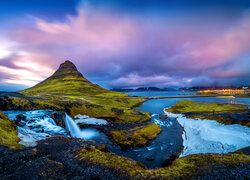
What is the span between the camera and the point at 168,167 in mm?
11156

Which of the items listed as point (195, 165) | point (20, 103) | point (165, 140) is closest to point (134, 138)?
point (165, 140)

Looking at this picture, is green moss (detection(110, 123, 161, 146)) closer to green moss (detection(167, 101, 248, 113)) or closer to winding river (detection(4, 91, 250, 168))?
winding river (detection(4, 91, 250, 168))

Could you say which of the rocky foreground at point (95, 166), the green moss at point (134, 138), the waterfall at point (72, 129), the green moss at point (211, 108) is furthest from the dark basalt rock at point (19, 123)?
the green moss at point (211, 108)

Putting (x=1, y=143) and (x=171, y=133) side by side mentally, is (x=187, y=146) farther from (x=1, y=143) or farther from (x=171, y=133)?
(x=1, y=143)

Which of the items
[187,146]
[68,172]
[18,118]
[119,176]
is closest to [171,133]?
[187,146]

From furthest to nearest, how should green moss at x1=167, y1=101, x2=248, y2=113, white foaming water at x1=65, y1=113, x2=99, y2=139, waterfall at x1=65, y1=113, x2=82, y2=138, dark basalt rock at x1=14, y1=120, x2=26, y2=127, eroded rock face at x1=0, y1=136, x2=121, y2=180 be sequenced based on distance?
1. green moss at x1=167, y1=101, x2=248, y2=113
2. white foaming water at x1=65, y1=113, x2=99, y2=139
3. waterfall at x1=65, y1=113, x2=82, y2=138
4. dark basalt rock at x1=14, y1=120, x2=26, y2=127
5. eroded rock face at x1=0, y1=136, x2=121, y2=180

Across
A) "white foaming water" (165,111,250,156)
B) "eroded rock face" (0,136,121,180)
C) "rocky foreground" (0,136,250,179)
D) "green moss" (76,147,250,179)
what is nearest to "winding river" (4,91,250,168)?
"white foaming water" (165,111,250,156)

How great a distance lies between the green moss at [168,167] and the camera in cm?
968

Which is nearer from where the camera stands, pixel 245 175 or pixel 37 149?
pixel 245 175

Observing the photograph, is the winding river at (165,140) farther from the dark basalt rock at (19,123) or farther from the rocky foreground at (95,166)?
the rocky foreground at (95,166)

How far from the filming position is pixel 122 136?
96.1 feet

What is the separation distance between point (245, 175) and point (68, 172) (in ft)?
51.4

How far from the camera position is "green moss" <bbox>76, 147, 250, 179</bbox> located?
31.8 ft

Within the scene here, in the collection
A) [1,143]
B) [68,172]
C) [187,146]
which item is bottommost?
[187,146]
